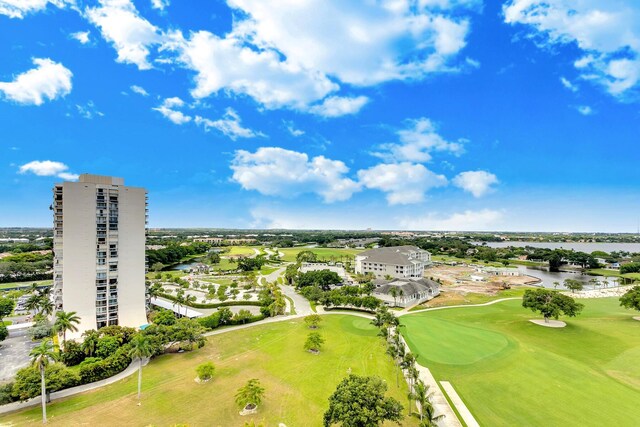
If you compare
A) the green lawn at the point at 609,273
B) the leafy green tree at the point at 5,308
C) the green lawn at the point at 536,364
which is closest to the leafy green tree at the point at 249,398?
the green lawn at the point at 536,364

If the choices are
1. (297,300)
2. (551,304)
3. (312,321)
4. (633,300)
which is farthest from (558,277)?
(312,321)

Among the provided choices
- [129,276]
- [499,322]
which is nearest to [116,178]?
[129,276]

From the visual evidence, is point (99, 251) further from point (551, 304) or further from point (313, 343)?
point (551, 304)

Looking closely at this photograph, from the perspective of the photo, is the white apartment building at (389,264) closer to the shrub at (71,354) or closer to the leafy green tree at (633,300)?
the leafy green tree at (633,300)

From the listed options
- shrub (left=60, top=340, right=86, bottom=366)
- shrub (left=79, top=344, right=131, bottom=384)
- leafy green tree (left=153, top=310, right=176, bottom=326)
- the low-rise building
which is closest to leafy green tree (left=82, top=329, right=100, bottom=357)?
shrub (left=60, top=340, right=86, bottom=366)

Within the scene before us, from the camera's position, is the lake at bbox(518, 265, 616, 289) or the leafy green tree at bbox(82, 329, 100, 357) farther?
the lake at bbox(518, 265, 616, 289)

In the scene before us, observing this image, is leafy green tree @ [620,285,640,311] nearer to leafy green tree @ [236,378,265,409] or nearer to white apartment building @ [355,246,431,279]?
white apartment building @ [355,246,431,279]

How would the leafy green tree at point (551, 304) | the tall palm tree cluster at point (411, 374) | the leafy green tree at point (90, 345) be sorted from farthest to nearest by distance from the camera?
the leafy green tree at point (551, 304)
the leafy green tree at point (90, 345)
the tall palm tree cluster at point (411, 374)
